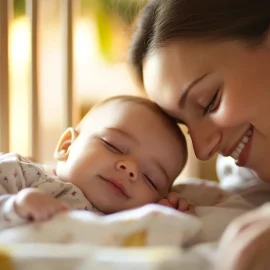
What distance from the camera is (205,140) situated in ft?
3.14

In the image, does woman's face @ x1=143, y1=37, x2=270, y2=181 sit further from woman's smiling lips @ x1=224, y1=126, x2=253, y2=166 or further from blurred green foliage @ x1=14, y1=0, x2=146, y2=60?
blurred green foliage @ x1=14, y1=0, x2=146, y2=60

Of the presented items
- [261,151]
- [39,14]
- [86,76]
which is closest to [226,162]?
[261,151]

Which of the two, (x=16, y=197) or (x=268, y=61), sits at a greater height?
(x=268, y=61)

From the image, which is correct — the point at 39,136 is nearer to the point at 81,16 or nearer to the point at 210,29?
the point at 210,29

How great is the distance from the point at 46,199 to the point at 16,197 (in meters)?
0.04

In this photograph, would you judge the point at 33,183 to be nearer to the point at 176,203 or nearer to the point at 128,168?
the point at 128,168

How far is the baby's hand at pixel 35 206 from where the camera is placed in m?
0.66

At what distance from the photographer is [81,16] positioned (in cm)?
195

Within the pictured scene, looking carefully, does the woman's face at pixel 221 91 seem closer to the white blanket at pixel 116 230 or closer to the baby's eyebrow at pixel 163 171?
the baby's eyebrow at pixel 163 171

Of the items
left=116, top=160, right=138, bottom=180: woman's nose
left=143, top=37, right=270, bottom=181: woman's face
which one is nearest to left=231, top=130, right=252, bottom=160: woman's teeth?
left=143, top=37, right=270, bottom=181: woman's face

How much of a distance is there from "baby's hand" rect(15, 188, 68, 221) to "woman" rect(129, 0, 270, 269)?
35 centimetres

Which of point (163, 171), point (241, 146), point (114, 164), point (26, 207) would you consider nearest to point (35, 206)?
point (26, 207)

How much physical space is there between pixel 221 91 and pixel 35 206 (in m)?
0.40

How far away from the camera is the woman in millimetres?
884
